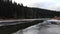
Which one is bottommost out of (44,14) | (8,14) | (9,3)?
(44,14)

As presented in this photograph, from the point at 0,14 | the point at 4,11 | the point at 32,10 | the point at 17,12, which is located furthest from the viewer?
the point at 32,10

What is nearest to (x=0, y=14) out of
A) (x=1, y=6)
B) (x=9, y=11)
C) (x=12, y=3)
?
(x=1, y=6)

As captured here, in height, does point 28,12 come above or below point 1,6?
below

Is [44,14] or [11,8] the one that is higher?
[11,8]

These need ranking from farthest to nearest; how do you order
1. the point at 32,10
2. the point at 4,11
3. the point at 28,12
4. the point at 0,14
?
the point at 32,10 < the point at 28,12 < the point at 4,11 < the point at 0,14

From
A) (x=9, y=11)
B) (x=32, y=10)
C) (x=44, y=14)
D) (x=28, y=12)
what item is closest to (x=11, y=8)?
(x=9, y=11)

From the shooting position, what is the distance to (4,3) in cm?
8575

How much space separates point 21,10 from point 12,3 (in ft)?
47.0

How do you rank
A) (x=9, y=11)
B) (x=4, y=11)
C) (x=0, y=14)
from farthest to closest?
(x=9, y=11) → (x=4, y=11) → (x=0, y=14)

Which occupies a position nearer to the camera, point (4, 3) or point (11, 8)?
point (4, 3)

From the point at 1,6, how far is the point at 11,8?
1101 centimetres

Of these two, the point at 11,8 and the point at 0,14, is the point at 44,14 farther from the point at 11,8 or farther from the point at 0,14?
the point at 0,14

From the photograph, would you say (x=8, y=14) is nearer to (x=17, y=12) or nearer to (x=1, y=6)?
(x=1, y=6)

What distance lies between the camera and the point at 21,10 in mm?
109562
